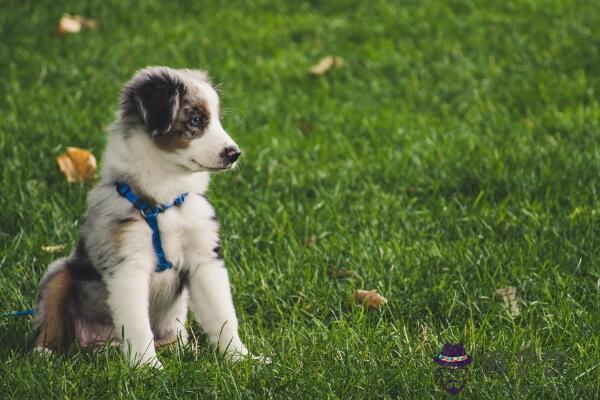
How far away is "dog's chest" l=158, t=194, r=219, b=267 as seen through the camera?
327 centimetres

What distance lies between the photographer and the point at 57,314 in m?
3.37

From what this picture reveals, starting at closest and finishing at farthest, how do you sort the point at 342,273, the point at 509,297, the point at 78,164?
1. the point at 509,297
2. the point at 342,273
3. the point at 78,164

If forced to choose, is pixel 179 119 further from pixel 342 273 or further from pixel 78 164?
pixel 78 164

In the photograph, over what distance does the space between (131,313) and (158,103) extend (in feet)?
2.56

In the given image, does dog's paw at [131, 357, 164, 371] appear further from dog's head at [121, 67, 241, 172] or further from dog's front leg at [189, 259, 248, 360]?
dog's head at [121, 67, 241, 172]

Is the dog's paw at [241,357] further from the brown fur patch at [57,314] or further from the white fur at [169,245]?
the brown fur patch at [57,314]

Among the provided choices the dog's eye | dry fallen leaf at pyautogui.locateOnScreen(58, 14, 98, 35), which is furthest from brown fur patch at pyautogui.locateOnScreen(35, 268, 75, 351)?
dry fallen leaf at pyautogui.locateOnScreen(58, 14, 98, 35)

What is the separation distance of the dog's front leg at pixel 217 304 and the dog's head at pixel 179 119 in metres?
0.41

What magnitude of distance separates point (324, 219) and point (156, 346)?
1.46m

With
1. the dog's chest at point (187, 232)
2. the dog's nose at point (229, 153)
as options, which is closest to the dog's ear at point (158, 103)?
the dog's nose at point (229, 153)

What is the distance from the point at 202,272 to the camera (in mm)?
3342

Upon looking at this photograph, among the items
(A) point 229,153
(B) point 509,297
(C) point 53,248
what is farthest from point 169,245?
(B) point 509,297

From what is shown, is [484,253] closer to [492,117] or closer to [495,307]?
[495,307]

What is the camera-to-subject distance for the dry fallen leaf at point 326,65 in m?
6.77
